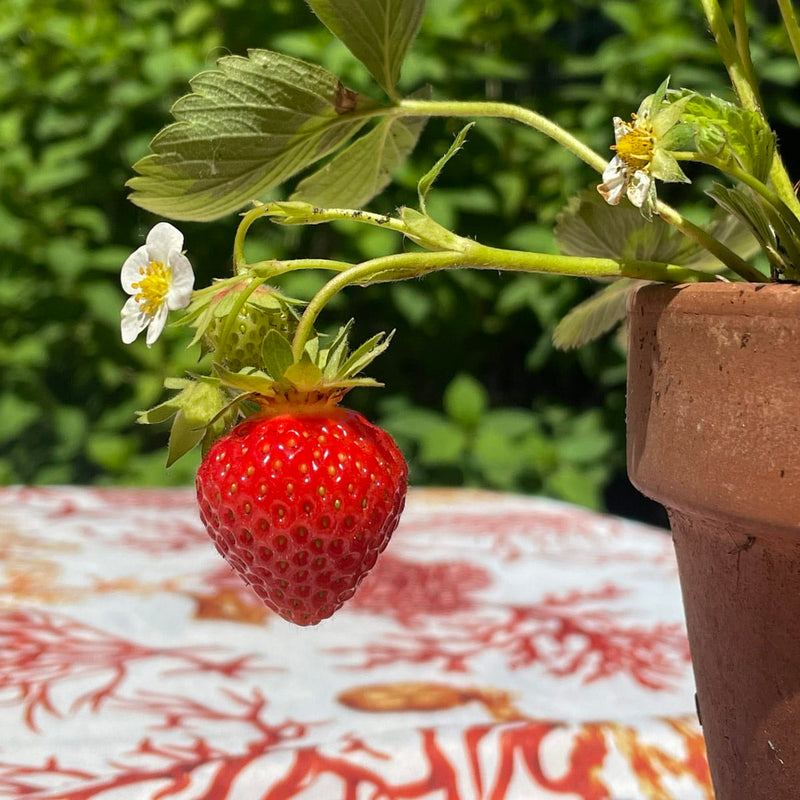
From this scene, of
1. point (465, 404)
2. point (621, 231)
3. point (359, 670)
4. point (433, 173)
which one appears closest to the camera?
point (433, 173)

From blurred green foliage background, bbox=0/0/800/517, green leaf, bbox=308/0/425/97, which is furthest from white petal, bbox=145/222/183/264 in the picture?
blurred green foliage background, bbox=0/0/800/517

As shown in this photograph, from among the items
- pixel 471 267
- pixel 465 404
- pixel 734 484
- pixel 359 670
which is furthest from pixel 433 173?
pixel 465 404

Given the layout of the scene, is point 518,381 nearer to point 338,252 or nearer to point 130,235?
point 338,252

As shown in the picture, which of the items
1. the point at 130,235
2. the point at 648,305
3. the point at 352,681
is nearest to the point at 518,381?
the point at 130,235

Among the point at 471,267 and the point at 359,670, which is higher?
the point at 471,267

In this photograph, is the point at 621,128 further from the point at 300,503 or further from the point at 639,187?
the point at 300,503

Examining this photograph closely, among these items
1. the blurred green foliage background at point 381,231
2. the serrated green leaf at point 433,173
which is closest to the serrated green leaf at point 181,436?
the serrated green leaf at point 433,173

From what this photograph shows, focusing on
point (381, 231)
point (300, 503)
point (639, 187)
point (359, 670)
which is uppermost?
point (381, 231)

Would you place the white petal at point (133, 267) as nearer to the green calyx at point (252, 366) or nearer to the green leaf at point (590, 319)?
the green calyx at point (252, 366)
